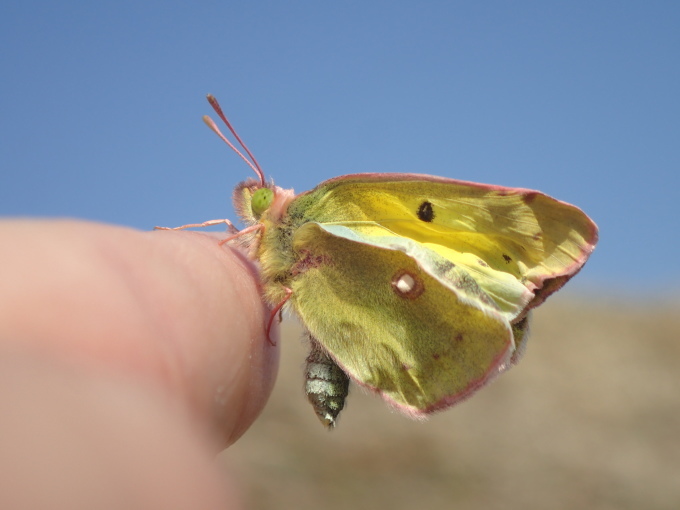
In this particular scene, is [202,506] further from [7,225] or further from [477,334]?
[477,334]

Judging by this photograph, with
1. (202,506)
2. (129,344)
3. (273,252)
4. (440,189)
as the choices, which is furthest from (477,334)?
(202,506)

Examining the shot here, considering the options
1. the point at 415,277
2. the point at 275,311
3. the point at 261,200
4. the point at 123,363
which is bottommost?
the point at 415,277

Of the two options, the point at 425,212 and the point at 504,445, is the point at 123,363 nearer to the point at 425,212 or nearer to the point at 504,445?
the point at 425,212

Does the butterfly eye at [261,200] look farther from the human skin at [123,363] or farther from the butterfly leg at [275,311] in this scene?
the butterfly leg at [275,311]

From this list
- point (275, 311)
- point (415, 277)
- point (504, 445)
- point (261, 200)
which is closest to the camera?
point (415, 277)

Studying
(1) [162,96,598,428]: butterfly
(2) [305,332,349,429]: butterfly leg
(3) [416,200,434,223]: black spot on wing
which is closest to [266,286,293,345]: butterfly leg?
(1) [162,96,598,428]: butterfly

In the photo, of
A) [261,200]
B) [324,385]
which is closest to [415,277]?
[324,385]
